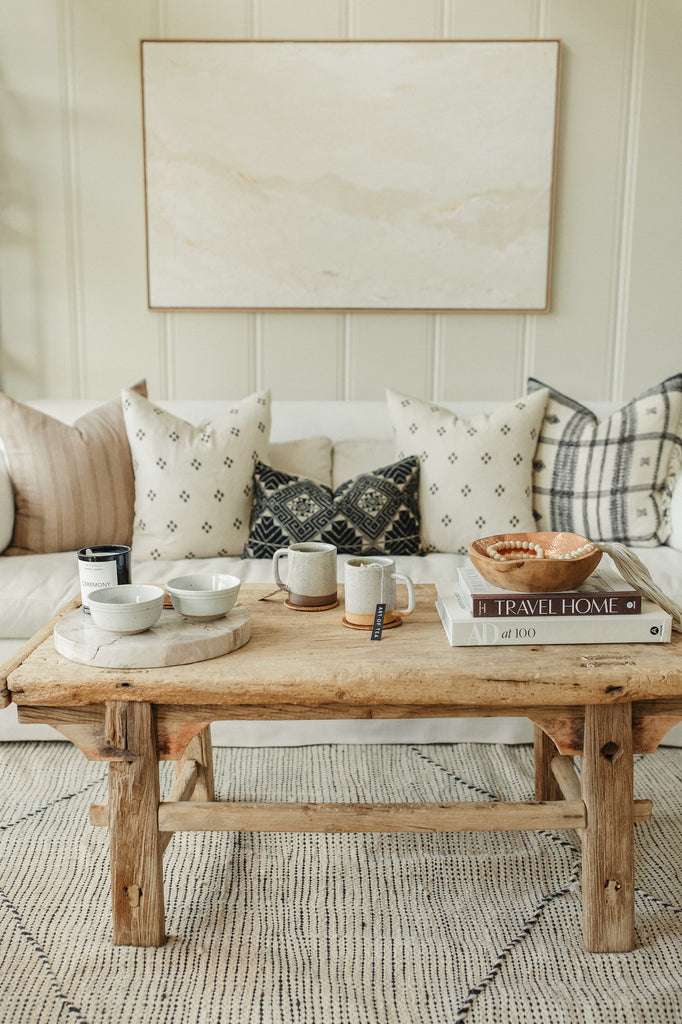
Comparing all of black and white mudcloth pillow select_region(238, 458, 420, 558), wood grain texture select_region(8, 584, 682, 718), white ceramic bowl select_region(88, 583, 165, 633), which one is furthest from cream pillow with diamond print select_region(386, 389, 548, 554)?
white ceramic bowl select_region(88, 583, 165, 633)

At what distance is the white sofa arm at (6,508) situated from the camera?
210 centimetres

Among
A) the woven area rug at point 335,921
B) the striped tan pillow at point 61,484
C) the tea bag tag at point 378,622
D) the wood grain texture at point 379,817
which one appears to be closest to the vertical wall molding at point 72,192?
the striped tan pillow at point 61,484

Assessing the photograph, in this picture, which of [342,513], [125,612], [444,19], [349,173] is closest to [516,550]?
[125,612]

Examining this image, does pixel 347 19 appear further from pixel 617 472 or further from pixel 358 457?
pixel 617 472

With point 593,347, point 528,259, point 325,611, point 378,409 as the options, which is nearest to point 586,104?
point 528,259

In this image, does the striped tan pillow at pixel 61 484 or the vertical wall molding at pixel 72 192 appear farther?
the vertical wall molding at pixel 72 192

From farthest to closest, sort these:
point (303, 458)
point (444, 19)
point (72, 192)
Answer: point (72, 192), point (444, 19), point (303, 458)

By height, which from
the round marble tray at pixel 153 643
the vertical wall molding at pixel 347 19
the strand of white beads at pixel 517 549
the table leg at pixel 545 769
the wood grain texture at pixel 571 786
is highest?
the vertical wall molding at pixel 347 19

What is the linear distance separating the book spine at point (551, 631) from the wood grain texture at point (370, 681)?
41 millimetres

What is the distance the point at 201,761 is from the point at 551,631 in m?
0.74

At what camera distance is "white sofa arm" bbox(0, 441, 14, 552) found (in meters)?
2.10

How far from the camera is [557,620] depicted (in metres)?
1.23

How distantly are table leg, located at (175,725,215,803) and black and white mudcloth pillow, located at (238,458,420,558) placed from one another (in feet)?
2.15

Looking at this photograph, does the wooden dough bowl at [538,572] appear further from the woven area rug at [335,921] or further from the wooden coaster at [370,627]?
the woven area rug at [335,921]
